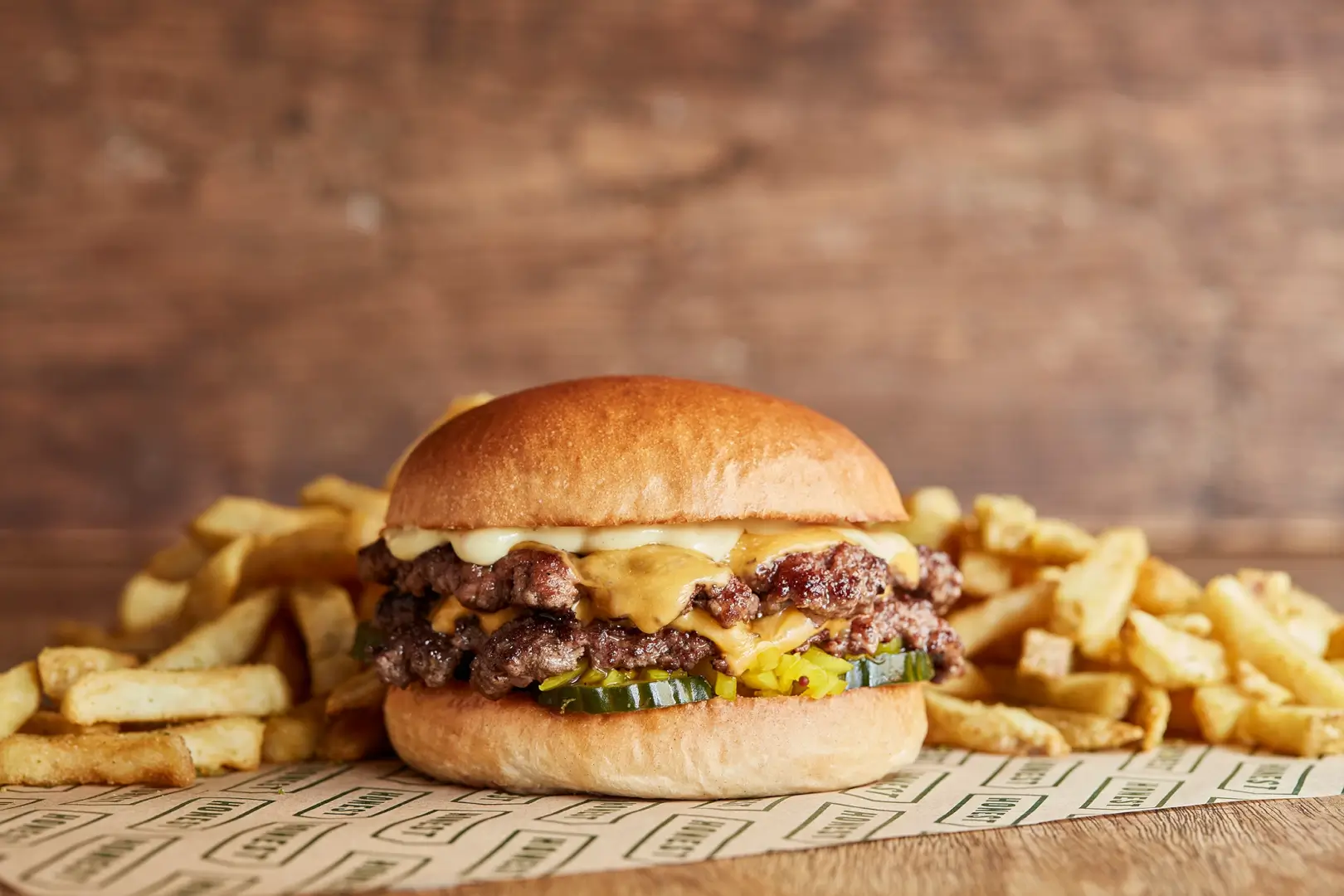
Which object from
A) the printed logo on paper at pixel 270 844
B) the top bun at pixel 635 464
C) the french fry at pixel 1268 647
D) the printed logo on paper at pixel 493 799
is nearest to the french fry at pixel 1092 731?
the french fry at pixel 1268 647

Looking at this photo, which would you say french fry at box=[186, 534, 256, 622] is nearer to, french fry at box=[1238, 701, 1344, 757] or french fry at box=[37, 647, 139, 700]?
french fry at box=[37, 647, 139, 700]

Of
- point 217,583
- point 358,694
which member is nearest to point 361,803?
point 358,694

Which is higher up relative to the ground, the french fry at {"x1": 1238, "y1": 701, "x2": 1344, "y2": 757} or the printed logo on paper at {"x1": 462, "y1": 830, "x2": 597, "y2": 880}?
the printed logo on paper at {"x1": 462, "y1": 830, "x2": 597, "y2": 880}

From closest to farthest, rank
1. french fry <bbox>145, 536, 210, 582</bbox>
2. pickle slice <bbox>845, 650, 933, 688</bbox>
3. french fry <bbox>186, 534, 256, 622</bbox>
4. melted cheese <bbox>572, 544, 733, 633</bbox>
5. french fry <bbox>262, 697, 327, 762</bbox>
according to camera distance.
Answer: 1. melted cheese <bbox>572, 544, 733, 633</bbox>
2. pickle slice <bbox>845, 650, 933, 688</bbox>
3. french fry <bbox>262, 697, 327, 762</bbox>
4. french fry <bbox>186, 534, 256, 622</bbox>
5. french fry <bbox>145, 536, 210, 582</bbox>

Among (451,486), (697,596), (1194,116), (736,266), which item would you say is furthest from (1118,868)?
(1194,116)

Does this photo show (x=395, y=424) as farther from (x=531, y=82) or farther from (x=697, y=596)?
(x=697, y=596)

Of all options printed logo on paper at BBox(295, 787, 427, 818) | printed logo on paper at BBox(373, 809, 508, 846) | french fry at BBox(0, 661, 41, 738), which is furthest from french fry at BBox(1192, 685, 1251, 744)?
french fry at BBox(0, 661, 41, 738)
